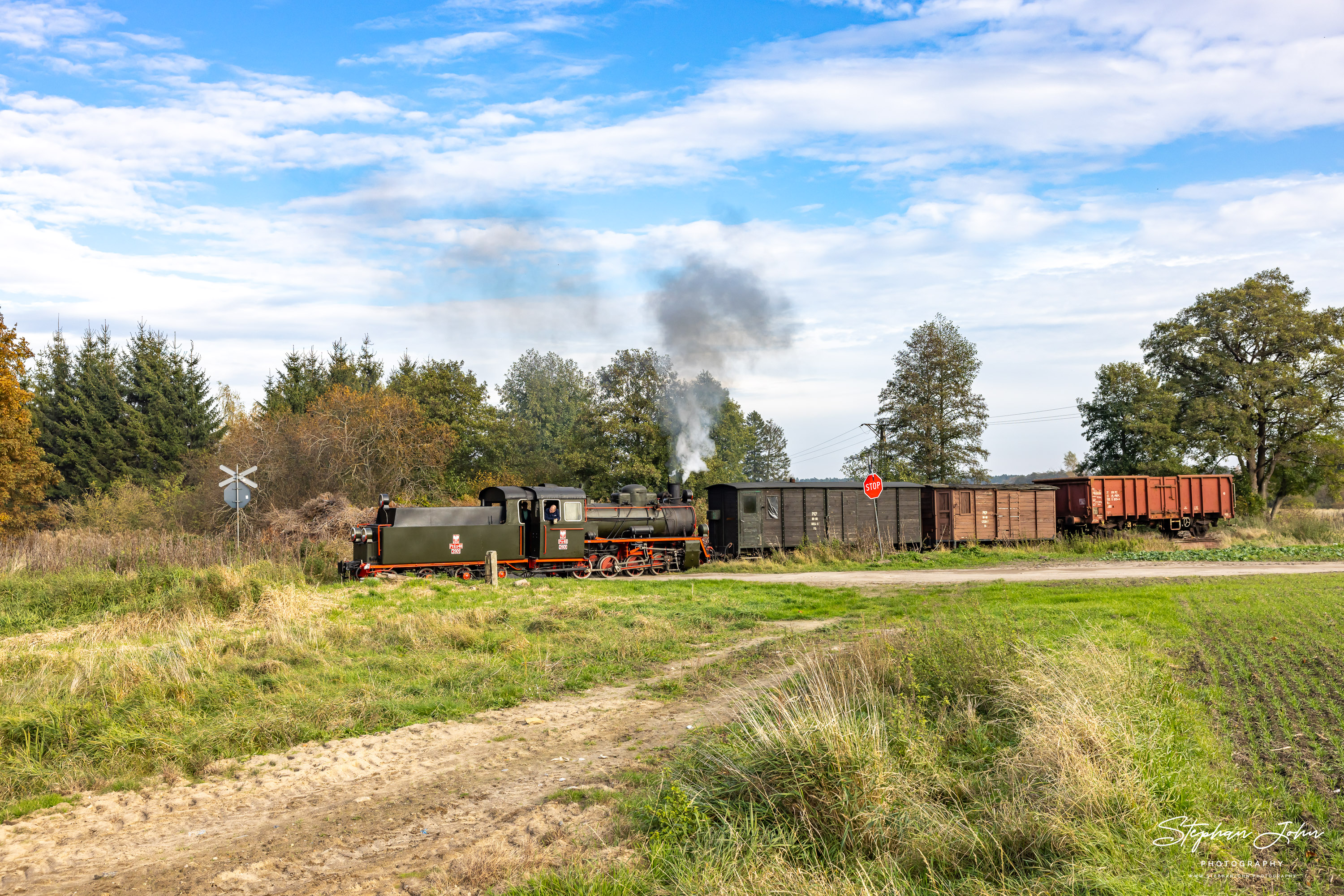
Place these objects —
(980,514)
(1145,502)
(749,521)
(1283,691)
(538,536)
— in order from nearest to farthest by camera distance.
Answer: (1283,691) < (538,536) < (749,521) < (980,514) < (1145,502)

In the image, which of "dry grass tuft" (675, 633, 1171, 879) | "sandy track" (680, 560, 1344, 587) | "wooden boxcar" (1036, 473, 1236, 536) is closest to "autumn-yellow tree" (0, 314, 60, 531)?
"sandy track" (680, 560, 1344, 587)

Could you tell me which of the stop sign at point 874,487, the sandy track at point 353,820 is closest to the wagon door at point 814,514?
the stop sign at point 874,487

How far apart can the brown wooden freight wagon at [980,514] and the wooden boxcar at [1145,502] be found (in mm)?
2458

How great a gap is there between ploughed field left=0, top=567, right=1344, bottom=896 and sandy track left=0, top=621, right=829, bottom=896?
0.03m

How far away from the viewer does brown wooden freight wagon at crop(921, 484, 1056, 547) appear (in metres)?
29.8

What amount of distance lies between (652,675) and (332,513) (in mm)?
23914

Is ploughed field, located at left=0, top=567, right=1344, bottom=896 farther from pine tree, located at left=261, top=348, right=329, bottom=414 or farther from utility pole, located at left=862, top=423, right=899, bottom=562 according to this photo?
pine tree, located at left=261, top=348, right=329, bottom=414

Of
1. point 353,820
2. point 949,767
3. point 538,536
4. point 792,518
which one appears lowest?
point 353,820

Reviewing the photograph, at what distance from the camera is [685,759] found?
6723 millimetres

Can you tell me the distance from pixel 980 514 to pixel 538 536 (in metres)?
17.2

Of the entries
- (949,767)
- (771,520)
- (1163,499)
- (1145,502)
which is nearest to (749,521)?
(771,520)

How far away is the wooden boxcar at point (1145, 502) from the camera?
32469mm

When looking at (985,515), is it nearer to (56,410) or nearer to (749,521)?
(749,521)

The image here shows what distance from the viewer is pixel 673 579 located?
22812 mm
